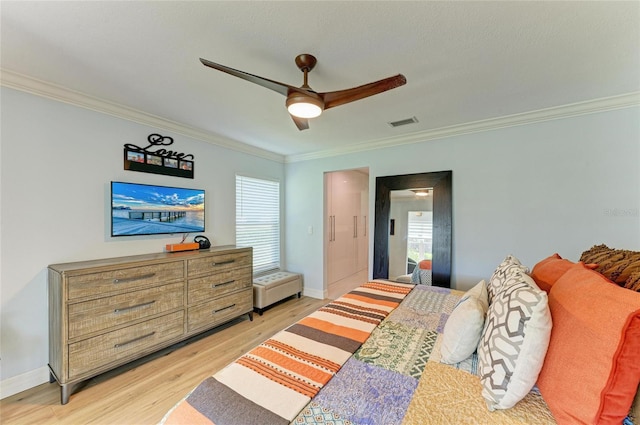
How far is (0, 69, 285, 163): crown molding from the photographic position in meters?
→ 2.00

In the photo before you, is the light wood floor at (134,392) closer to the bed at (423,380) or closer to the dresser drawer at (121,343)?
the dresser drawer at (121,343)

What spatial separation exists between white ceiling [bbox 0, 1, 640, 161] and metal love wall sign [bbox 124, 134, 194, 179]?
394mm

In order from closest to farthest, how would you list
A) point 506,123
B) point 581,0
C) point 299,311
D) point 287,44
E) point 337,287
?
point 581,0 < point 287,44 < point 506,123 < point 299,311 < point 337,287

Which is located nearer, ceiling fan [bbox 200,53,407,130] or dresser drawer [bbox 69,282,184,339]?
ceiling fan [bbox 200,53,407,130]

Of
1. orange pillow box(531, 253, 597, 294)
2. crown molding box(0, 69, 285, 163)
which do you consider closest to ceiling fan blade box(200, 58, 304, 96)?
crown molding box(0, 69, 285, 163)

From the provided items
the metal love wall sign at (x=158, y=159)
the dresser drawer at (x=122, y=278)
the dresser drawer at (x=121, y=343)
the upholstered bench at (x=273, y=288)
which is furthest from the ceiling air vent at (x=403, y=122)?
the dresser drawer at (x=121, y=343)

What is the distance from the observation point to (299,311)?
3.67 m

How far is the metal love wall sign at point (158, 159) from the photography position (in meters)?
2.65

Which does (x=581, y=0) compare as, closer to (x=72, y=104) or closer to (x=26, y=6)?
(x=26, y=6)

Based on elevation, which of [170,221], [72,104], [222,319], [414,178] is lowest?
[222,319]

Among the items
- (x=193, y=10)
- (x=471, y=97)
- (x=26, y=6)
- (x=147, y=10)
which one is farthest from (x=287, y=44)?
(x=471, y=97)

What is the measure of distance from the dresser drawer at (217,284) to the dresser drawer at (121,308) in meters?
0.12

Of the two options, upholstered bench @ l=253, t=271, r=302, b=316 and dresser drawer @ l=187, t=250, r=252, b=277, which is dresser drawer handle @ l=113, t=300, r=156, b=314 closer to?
dresser drawer @ l=187, t=250, r=252, b=277

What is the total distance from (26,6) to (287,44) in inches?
53.1
